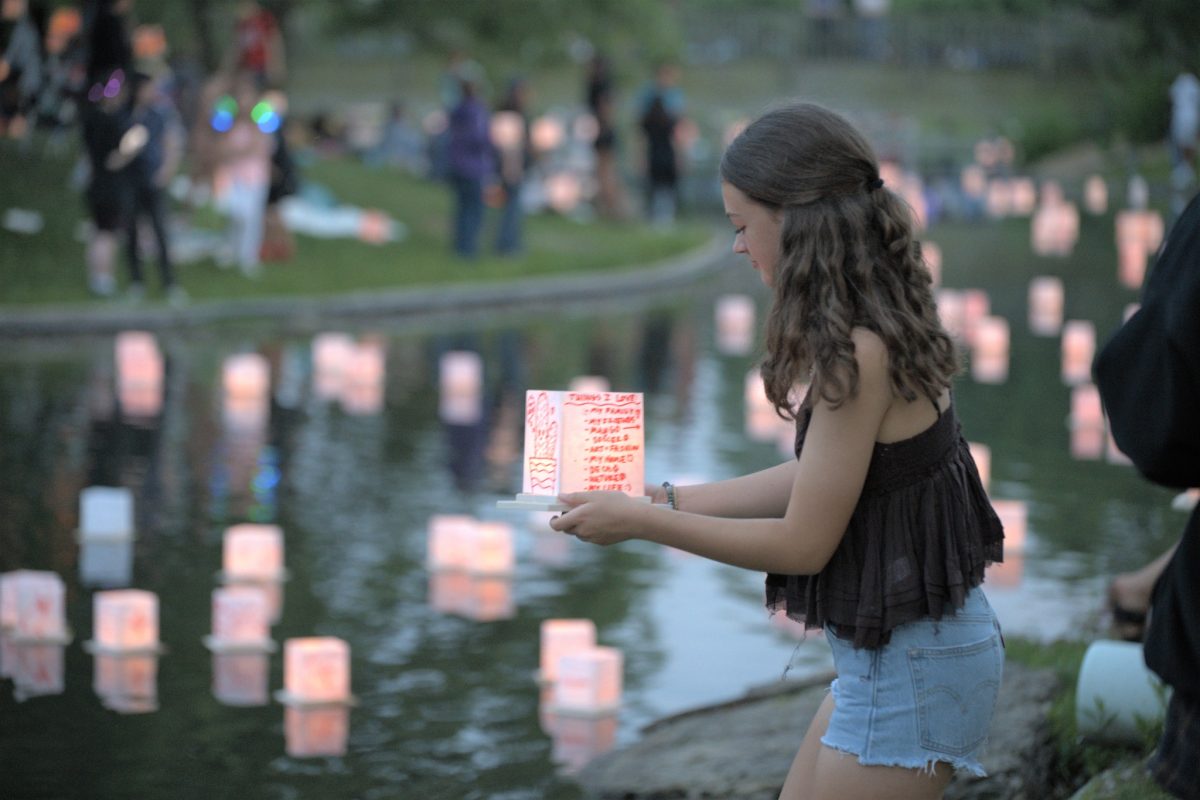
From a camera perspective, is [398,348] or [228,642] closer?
[228,642]

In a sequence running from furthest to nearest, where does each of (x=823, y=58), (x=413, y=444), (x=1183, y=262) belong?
(x=823, y=58) < (x=413, y=444) < (x=1183, y=262)

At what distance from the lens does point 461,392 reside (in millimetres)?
14086

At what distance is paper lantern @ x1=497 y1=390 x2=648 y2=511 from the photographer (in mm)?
3758

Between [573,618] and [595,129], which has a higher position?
[595,129]

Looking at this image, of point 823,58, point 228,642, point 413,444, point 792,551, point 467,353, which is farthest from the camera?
point 823,58

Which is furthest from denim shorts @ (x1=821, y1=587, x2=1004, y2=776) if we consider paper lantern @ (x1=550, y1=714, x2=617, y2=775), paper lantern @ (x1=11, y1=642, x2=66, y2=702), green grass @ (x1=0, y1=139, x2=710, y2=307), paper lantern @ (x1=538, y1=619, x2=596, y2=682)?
green grass @ (x1=0, y1=139, x2=710, y2=307)

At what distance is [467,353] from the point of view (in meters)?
16.4

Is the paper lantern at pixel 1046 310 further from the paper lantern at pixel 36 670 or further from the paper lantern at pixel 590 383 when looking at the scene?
the paper lantern at pixel 36 670

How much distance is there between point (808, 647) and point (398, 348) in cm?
917

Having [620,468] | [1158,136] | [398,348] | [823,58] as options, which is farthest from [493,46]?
[823,58]

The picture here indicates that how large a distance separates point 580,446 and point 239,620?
4.02 metres

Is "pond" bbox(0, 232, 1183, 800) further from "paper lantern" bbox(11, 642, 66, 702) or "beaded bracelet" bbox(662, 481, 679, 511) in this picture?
"beaded bracelet" bbox(662, 481, 679, 511)

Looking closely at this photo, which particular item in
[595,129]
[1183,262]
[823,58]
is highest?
[823,58]

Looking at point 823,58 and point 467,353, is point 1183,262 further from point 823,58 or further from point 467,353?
point 823,58
